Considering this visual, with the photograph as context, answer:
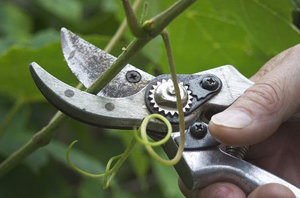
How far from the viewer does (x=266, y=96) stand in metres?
1.02

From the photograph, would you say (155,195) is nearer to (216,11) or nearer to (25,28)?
(25,28)

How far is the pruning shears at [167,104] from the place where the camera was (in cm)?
100

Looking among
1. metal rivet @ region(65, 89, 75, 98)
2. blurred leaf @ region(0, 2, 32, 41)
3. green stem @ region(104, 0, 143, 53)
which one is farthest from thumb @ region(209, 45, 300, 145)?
blurred leaf @ region(0, 2, 32, 41)

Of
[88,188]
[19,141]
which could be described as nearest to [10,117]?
[19,141]

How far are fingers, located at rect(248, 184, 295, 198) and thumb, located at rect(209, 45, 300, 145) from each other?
0.08 m

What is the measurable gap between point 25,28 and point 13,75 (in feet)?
2.00

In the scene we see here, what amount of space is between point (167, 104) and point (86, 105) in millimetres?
164

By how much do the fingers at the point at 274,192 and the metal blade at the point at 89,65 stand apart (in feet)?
0.93

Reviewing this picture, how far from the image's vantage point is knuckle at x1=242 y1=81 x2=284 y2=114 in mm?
1013

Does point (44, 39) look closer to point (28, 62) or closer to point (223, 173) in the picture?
point (28, 62)

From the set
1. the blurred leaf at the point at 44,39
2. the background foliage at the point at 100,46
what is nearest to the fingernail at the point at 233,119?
the background foliage at the point at 100,46

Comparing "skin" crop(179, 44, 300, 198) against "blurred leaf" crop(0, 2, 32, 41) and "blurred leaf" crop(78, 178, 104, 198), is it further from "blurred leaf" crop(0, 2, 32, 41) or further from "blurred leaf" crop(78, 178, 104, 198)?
"blurred leaf" crop(0, 2, 32, 41)

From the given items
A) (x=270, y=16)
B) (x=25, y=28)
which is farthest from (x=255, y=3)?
(x=25, y=28)

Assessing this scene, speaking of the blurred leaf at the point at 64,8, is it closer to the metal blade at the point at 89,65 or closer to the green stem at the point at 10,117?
the green stem at the point at 10,117
